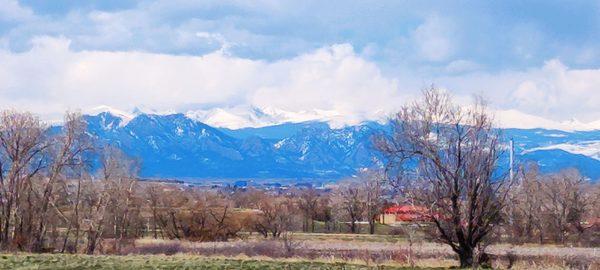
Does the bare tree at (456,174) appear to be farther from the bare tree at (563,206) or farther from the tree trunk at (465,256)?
the bare tree at (563,206)

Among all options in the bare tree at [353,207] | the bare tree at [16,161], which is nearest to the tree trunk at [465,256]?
the bare tree at [16,161]

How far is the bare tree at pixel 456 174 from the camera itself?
36062mm

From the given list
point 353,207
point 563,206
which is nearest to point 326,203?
point 353,207

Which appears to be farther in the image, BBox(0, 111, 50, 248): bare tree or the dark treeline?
BBox(0, 111, 50, 248): bare tree

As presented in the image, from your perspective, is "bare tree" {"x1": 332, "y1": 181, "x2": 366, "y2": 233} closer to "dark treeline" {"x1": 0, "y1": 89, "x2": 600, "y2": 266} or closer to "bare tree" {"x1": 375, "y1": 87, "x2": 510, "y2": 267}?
"dark treeline" {"x1": 0, "y1": 89, "x2": 600, "y2": 266}

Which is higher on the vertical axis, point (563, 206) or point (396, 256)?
point (563, 206)

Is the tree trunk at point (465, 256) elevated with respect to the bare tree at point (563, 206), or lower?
lower

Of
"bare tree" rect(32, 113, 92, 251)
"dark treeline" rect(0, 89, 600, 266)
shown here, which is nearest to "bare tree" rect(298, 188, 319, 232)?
"dark treeline" rect(0, 89, 600, 266)

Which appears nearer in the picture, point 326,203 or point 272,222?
point 272,222

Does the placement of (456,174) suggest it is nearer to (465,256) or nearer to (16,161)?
(465,256)

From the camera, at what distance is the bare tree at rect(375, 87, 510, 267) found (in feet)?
118

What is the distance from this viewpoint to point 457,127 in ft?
123

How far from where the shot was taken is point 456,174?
36344 millimetres

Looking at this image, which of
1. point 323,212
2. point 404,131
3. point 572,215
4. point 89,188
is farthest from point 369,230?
point 404,131
